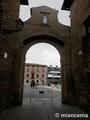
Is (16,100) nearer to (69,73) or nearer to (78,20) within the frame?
(69,73)

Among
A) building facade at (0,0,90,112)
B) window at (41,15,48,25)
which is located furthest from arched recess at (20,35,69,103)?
window at (41,15,48,25)

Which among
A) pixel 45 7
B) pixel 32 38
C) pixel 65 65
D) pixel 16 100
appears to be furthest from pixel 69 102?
pixel 45 7

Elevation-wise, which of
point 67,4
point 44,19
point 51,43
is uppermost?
point 67,4

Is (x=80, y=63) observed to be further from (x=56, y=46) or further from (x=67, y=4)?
(x=67, y=4)

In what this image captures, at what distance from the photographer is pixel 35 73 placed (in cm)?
6462

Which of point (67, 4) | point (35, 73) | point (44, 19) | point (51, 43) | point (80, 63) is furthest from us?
point (35, 73)

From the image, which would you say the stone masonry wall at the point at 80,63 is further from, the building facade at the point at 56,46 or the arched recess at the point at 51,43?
the arched recess at the point at 51,43

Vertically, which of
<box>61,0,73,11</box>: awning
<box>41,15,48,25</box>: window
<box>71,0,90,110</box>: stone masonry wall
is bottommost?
<box>71,0,90,110</box>: stone masonry wall

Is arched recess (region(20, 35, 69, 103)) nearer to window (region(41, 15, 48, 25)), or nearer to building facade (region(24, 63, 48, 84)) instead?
window (region(41, 15, 48, 25))

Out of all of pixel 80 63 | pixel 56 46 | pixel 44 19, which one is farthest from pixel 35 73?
pixel 80 63

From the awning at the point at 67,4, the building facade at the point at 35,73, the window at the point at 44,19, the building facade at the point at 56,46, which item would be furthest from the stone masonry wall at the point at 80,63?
the building facade at the point at 35,73

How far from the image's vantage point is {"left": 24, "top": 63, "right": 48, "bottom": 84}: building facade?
208ft

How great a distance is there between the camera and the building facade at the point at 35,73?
63.4m

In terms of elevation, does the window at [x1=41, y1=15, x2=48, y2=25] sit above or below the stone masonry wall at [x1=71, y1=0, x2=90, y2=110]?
above
